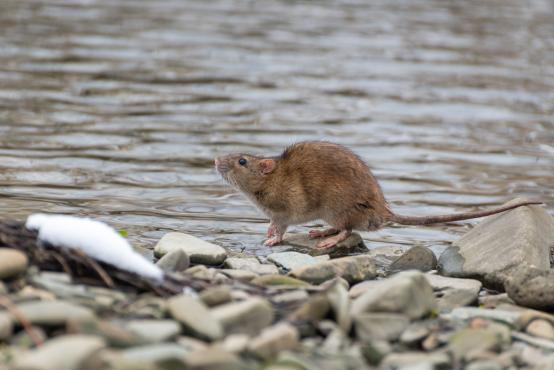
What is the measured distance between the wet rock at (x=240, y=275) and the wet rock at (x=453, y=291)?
3.99ft

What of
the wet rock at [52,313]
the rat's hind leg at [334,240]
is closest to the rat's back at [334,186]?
the rat's hind leg at [334,240]

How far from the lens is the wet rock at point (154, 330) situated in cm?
488

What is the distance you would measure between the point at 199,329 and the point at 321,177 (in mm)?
3503

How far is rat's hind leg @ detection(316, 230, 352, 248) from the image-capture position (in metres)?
8.43

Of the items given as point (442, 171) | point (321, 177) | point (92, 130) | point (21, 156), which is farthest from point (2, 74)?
point (321, 177)

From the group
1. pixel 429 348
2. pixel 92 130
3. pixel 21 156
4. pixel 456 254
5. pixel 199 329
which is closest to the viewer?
pixel 199 329

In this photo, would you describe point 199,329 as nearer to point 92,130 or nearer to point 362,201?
point 362,201

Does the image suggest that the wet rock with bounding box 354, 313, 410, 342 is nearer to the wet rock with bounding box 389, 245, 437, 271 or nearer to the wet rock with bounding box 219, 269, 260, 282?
the wet rock with bounding box 219, 269, 260, 282

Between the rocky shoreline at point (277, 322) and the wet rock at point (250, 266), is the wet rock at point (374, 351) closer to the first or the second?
the rocky shoreline at point (277, 322)

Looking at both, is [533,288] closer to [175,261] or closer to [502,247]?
[502,247]

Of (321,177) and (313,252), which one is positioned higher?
(321,177)

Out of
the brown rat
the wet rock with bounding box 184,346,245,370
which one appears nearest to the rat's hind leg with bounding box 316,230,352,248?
the brown rat

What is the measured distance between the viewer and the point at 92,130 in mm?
12742

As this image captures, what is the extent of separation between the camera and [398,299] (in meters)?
5.73
